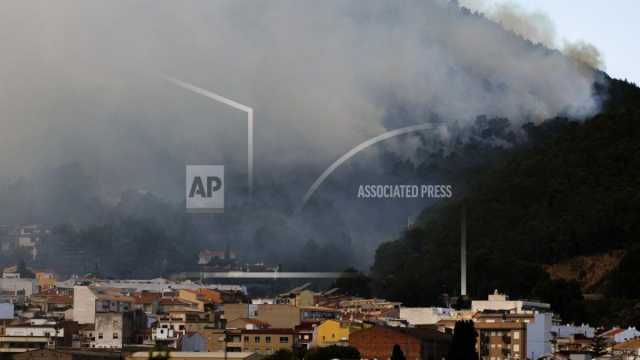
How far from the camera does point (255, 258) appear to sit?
304 feet

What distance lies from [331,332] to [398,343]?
792 centimetres

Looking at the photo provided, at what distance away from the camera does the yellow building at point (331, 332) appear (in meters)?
68.2

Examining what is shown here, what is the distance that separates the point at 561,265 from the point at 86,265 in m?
23.2

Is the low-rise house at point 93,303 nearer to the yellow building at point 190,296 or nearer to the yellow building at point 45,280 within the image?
the yellow building at point 190,296

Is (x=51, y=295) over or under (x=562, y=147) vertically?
under

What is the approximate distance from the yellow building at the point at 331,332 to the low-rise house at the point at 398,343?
3845 millimetres

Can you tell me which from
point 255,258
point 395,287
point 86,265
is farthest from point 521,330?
point 86,265

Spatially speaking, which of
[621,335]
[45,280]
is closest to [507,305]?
[621,335]

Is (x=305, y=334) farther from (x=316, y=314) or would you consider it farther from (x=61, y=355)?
Result: (x=61, y=355)

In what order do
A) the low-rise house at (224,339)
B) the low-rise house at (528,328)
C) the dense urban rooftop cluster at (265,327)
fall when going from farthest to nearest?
the low-rise house at (224,339), the low-rise house at (528,328), the dense urban rooftop cluster at (265,327)

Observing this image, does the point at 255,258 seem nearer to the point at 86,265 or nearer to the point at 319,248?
the point at 319,248

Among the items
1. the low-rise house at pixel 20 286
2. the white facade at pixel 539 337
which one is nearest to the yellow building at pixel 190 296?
the low-rise house at pixel 20 286

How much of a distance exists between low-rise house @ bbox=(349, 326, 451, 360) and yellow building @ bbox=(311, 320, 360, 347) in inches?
151

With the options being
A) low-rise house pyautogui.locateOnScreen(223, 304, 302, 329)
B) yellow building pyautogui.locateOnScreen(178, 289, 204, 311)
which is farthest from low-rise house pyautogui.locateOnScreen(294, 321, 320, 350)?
yellow building pyautogui.locateOnScreen(178, 289, 204, 311)
